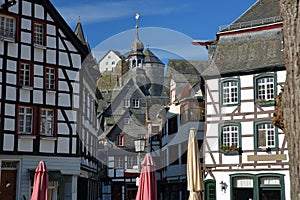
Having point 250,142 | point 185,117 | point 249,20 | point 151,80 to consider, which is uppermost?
point 151,80

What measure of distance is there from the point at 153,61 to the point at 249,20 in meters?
51.5

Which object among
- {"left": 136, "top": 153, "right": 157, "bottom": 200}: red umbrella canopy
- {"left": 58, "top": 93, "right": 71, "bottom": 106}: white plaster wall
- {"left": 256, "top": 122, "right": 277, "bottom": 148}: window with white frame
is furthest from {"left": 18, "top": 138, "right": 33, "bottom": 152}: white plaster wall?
{"left": 256, "top": 122, "right": 277, "bottom": 148}: window with white frame

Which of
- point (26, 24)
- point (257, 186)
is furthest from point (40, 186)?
point (257, 186)

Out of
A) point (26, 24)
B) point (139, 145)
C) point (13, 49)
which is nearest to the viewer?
point (13, 49)

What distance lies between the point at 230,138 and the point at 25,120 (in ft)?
31.5

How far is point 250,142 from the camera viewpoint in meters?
23.5

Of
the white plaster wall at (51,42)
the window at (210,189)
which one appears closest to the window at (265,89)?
the window at (210,189)

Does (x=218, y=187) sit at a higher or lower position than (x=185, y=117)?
lower

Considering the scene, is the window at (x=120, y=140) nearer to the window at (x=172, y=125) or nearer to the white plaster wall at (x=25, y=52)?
the window at (x=172, y=125)

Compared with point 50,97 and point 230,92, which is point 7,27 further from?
point 230,92

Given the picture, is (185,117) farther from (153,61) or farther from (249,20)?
(153,61)

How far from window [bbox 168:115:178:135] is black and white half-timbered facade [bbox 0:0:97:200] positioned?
9321 millimetres

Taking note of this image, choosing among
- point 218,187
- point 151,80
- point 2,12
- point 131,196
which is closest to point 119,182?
point 131,196

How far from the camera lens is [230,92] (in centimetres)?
2444
